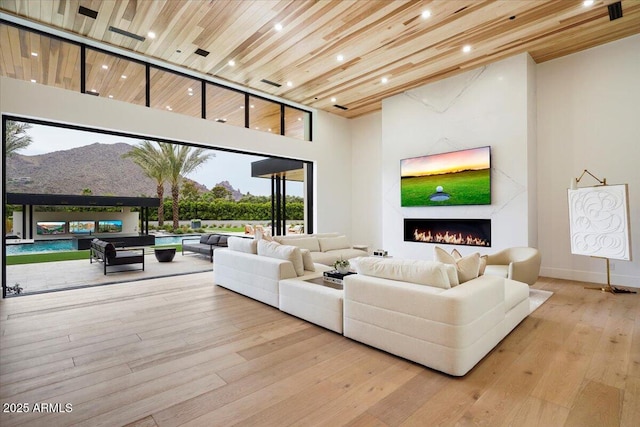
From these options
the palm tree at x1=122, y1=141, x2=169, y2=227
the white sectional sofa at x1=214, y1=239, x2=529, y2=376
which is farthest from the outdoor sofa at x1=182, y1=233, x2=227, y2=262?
the white sectional sofa at x1=214, y1=239, x2=529, y2=376

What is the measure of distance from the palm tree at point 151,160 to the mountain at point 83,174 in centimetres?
33

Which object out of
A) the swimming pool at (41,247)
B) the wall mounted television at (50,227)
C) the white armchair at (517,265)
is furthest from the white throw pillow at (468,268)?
the wall mounted television at (50,227)

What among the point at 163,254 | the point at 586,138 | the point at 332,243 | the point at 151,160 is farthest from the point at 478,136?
the point at 151,160

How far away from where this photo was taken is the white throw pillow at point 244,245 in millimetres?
4523

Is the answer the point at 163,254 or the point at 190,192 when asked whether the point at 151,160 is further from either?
the point at 163,254

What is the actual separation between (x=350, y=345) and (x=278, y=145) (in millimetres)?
5224

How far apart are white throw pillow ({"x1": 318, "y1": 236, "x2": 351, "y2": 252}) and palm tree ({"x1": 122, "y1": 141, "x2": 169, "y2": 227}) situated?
340 inches

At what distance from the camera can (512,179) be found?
5.34 meters

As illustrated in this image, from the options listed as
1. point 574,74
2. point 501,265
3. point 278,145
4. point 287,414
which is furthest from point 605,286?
point 278,145

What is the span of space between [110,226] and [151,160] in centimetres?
339

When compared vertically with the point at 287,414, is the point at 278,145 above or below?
above

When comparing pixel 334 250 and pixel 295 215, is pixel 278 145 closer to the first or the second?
pixel 334 250

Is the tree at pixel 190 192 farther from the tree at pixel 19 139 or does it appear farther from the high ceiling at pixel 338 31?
the high ceiling at pixel 338 31

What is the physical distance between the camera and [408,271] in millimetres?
2611
